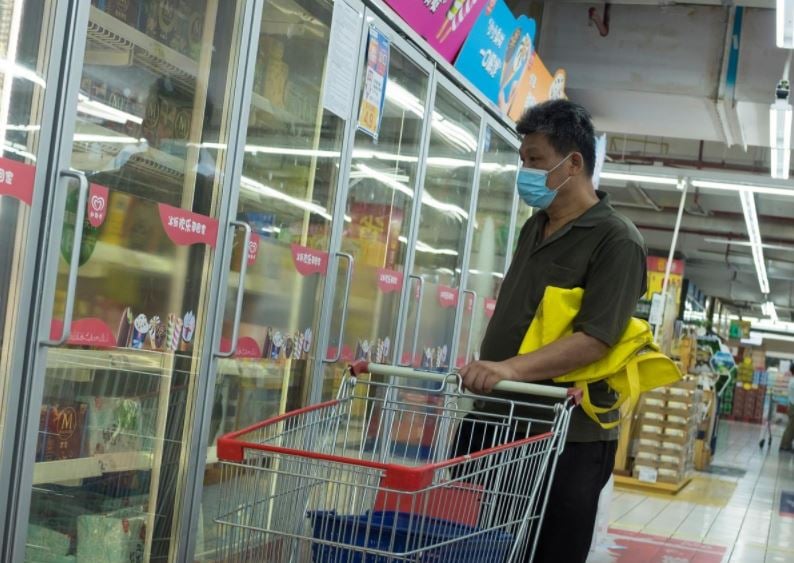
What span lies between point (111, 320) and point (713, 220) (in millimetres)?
17144

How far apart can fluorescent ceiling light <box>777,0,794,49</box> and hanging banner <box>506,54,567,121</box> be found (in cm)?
134

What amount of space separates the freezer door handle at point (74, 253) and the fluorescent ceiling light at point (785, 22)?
14.7 ft

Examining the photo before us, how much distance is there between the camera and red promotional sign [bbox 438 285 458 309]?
5480 millimetres

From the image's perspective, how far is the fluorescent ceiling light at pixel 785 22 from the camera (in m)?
5.73

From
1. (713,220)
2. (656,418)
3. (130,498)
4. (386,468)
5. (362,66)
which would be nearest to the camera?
(386,468)

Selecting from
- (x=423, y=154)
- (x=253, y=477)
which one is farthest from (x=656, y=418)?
(x=253, y=477)

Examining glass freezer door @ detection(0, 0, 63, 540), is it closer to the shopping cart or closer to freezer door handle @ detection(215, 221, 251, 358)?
the shopping cart

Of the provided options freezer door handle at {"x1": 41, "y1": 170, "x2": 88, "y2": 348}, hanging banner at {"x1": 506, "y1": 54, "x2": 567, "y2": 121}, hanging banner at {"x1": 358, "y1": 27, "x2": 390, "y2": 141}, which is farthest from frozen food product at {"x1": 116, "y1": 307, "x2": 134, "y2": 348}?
hanging banner at {"x1": 506, "y1": 54, "x2": 567, "y2": 121}

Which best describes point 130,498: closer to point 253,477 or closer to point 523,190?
point 253,477

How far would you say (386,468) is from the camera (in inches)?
76.6

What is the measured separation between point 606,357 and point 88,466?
4.88ft

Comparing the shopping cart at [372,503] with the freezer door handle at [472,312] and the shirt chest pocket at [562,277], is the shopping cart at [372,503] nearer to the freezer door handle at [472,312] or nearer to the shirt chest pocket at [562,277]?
the shirt chest pocket at [562,277]

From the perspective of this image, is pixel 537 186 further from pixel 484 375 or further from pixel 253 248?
pixel 253 248

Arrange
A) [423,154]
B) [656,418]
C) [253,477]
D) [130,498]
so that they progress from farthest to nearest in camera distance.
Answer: [656,418] < [423,154] < [130,498] < [253,477]
